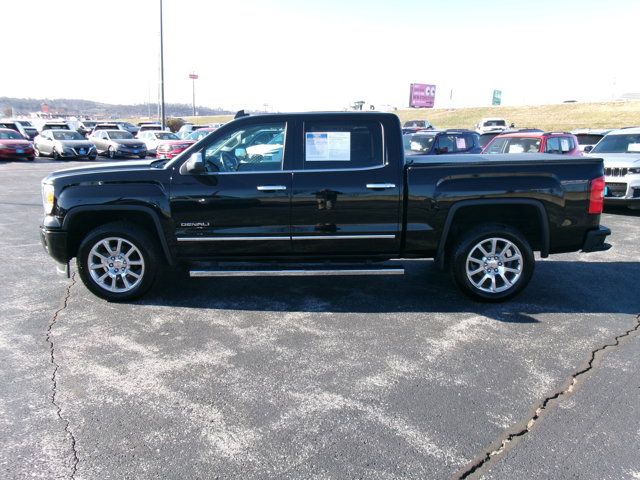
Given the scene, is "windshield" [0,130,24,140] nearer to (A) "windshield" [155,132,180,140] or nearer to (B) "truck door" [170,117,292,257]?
(A) "windshield" [155,132,180,140]

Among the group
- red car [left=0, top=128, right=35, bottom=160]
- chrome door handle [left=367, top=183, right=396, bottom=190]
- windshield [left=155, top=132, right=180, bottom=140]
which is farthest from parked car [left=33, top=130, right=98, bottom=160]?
chrome door handle [left=367, top=183, right=396, bottom=190]

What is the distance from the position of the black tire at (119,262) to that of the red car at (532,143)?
831 cm

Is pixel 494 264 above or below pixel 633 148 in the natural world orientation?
below

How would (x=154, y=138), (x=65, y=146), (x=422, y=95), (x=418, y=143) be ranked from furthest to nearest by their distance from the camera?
(x=422, y=95) → (x=154, y=138) → (x=65, y=146) → (x=418, y=143)

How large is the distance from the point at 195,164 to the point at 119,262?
1.32m

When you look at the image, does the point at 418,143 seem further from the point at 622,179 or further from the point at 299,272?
the point at 299,272

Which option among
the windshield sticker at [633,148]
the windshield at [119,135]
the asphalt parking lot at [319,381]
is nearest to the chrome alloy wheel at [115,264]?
the asphalt parking lot at [319,381]

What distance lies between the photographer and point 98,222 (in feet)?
17.2

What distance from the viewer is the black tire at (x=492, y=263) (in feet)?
16.6

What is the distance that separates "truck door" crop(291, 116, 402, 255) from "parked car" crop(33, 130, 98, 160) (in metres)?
22.9

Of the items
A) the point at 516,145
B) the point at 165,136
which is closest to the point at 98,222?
the point at 516,145

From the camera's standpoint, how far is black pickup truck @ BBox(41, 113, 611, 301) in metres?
4.94

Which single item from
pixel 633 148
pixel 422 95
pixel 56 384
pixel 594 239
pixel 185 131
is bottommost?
pixel 56 384

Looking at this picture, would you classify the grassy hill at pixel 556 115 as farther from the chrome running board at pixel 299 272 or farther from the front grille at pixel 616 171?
the chrome running board at pixel 299 272
